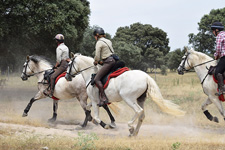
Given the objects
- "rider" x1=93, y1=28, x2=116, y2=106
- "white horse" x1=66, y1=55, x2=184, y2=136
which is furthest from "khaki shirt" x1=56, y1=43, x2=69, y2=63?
"white horse" x1=66, y1=55, x2=184, y2=136

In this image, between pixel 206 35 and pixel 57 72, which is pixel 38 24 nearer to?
pixel 57 72

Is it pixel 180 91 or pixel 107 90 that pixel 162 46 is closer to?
pixel 180 91

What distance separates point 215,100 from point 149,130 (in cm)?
251

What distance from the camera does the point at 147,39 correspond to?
6756 cm

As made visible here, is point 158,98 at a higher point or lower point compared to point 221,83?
lower

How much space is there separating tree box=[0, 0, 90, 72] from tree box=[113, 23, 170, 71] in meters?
44.2

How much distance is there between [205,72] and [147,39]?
193 ft

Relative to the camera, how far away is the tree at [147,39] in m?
63.6

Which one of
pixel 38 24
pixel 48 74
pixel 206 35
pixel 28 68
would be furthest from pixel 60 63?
pixel 206 35

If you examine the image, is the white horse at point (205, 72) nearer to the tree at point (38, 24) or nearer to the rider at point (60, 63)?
the rider at point (60, 63)

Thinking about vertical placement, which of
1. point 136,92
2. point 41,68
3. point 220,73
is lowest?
point 41,68

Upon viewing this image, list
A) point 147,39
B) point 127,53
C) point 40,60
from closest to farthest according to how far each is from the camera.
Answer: point 40,60 < point 127,53 < point 147,39

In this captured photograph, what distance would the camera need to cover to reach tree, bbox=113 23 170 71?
209 ft

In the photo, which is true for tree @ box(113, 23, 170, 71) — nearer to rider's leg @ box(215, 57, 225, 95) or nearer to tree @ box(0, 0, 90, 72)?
tree @ box(0, 0, 90, 72)
